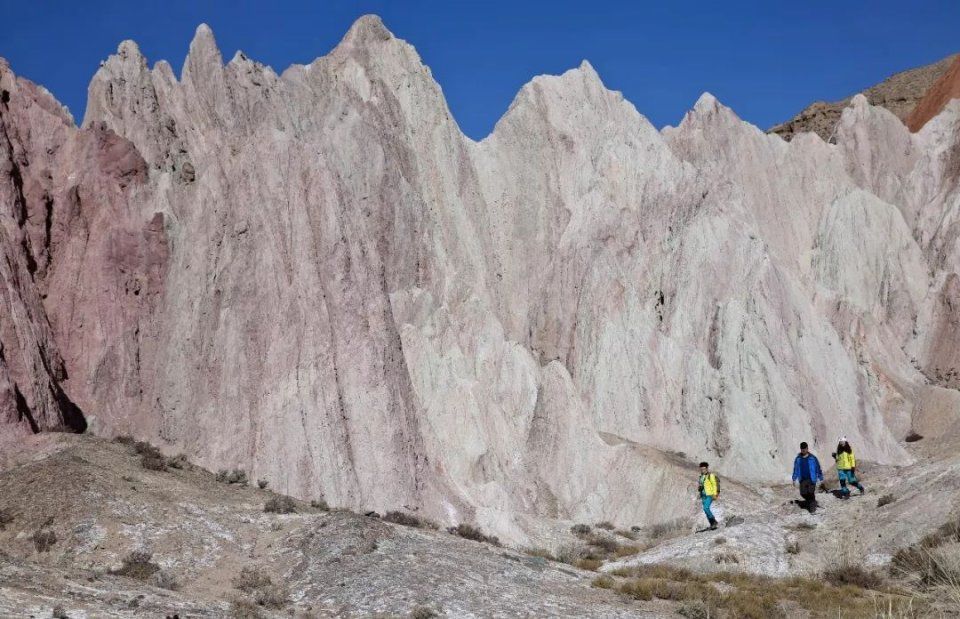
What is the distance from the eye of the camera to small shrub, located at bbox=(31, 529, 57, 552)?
2139 centimetres

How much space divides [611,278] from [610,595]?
35.1 metres

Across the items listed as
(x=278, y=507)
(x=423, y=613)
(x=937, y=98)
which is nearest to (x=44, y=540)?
(x=278, y=507)

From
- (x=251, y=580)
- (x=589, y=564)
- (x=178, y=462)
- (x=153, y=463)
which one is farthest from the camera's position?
(x=178, y=462)

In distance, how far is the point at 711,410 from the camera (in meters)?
50.9

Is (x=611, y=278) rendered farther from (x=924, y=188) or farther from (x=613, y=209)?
(x=924, y=188)

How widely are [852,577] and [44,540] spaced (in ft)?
50.8

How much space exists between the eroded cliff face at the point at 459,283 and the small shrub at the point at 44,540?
27.3ft

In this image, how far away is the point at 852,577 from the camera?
75.7 feet

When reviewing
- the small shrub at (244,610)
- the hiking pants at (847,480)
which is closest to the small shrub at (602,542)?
the hiking pants at (847,480)

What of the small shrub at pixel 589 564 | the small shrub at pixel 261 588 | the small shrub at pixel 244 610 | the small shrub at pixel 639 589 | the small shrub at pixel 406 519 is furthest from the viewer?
the small shrub at pixel 406 519

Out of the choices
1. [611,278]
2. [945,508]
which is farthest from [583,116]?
[945,508]

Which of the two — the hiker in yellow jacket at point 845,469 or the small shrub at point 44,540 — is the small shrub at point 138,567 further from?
the hiker in yellow jacket at point 845,469

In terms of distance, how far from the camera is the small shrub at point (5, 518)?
22291mm

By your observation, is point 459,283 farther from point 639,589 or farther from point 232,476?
point 639,589
